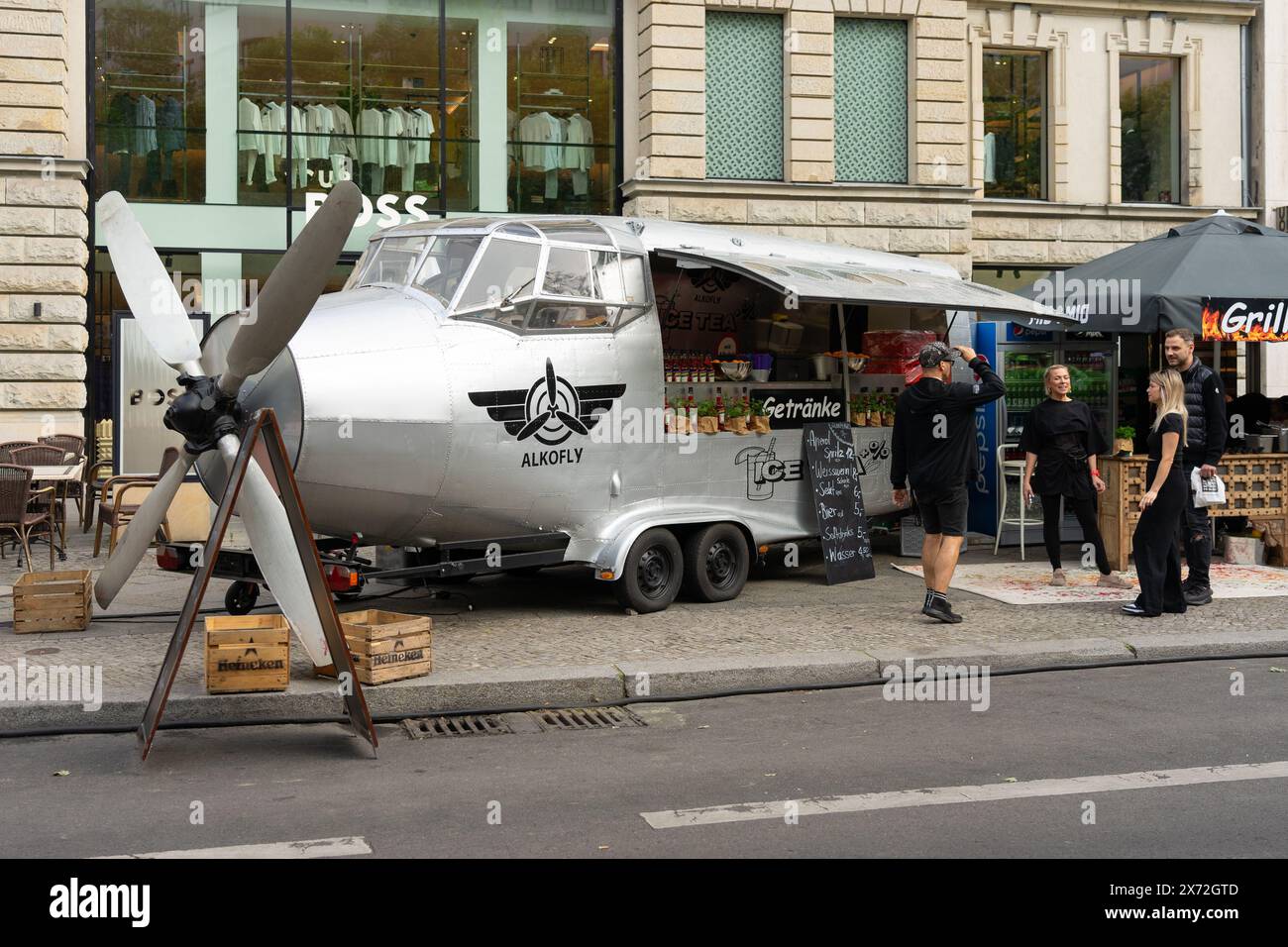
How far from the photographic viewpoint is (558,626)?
33.6ft

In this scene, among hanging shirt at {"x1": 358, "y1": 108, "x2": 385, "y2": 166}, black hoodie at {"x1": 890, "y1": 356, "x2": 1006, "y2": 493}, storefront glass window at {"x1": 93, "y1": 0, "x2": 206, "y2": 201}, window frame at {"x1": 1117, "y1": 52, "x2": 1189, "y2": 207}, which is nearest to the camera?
black hoodie at {"x1": 890, "y1": 356, "x2": 1006, "y2": 493}

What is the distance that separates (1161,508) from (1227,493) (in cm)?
321

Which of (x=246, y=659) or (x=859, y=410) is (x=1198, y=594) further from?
(x=246, y=659)

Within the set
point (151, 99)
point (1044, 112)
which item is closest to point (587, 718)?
point (151, 99)

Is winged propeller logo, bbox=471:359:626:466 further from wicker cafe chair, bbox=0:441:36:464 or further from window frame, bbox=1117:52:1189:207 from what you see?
window frame, bbox=1117:52:1189:207

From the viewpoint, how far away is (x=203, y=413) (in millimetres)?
7258

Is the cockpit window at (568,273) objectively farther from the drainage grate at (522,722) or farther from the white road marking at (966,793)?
the white road marking at (966,793)

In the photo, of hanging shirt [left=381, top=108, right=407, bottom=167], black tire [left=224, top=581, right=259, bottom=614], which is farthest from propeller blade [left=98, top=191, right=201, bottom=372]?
hanging shirt [left=381, top=108, right=407, bottom=167]

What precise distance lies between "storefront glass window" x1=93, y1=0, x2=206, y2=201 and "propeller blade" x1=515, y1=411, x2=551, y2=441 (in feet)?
36.2

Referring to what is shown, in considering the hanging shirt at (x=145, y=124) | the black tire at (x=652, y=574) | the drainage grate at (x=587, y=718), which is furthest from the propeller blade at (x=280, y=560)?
the hanging shirt at (x=145, y=124)

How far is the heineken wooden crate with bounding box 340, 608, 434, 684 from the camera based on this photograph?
7.96m
